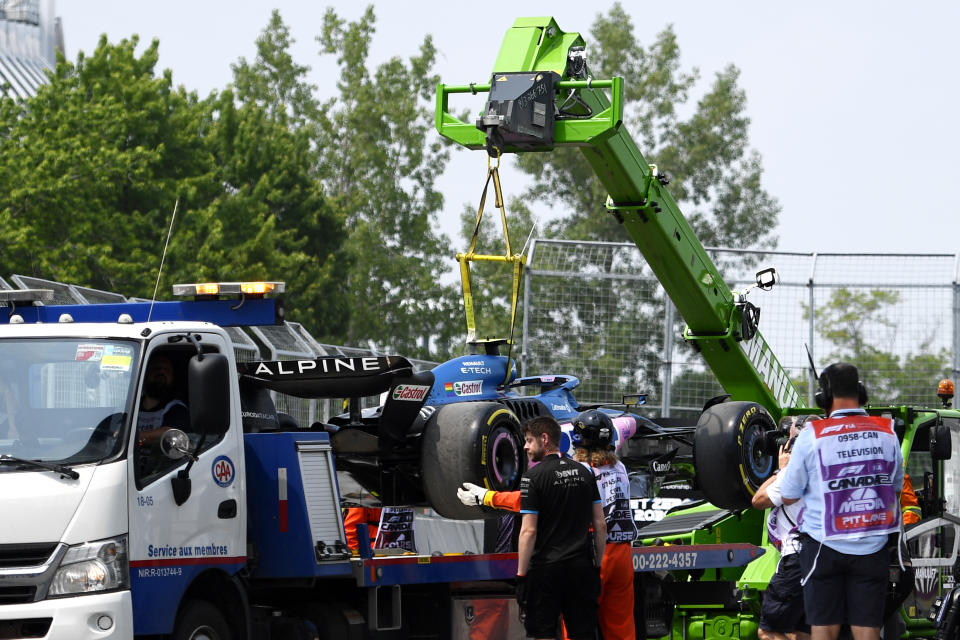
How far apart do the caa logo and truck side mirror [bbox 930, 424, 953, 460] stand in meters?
5.58

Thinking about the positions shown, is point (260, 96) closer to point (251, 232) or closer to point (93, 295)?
point (251, 232)

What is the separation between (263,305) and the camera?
328 inches

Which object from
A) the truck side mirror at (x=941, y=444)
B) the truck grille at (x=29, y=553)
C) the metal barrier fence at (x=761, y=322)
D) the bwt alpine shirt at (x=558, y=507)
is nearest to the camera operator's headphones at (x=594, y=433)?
the bwt alpine shirt at (x=558, y=507)

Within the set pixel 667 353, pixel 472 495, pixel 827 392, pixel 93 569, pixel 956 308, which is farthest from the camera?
pixel 956 308

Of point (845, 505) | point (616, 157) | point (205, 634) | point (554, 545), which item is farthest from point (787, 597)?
point (616, 157)

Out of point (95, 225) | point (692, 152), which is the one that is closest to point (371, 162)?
point (692, 152)

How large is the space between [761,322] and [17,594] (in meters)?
11.8

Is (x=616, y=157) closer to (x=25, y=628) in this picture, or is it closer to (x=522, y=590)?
(x=522, y=590)

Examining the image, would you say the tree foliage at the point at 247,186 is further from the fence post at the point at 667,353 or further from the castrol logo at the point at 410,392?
the castrol logo at the point at 410,392

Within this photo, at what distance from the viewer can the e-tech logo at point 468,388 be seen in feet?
33.5

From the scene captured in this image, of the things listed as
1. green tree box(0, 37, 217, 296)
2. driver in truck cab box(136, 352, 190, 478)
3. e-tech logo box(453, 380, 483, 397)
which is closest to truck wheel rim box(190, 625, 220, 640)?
driver in truck cab box(136, 352, 190, 478)

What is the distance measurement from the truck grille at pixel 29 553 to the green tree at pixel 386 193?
38.2 m

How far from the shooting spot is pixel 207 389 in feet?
23.6

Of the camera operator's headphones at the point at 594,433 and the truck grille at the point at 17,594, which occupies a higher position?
the camera operator's headphones at the point at 594,433
